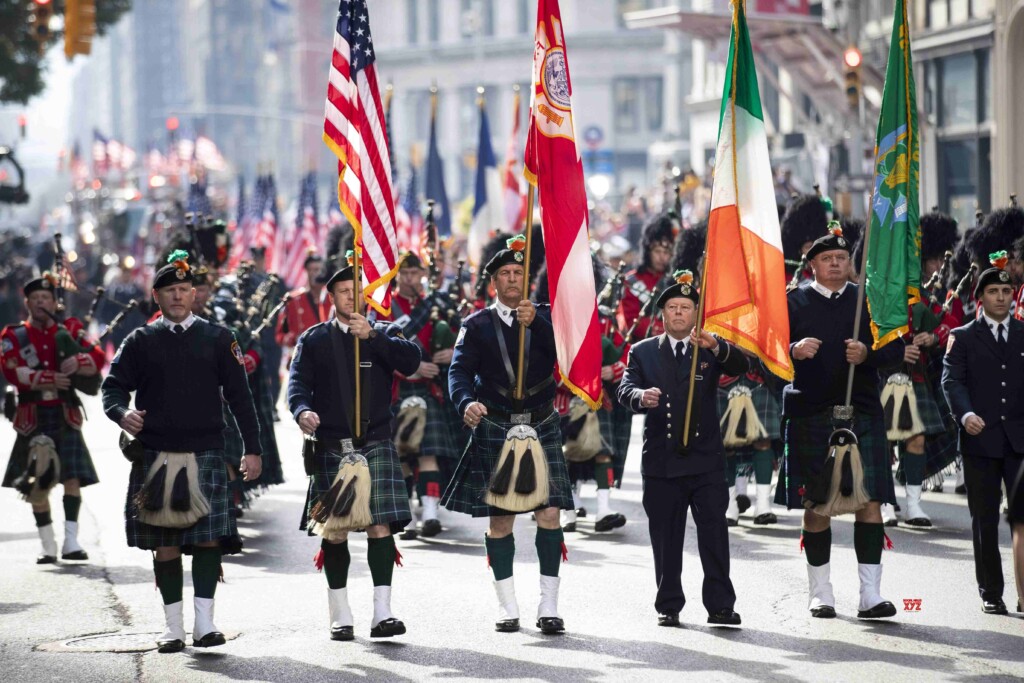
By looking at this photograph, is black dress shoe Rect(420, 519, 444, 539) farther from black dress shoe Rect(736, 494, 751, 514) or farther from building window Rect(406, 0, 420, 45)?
building window Rect(406, 0, 420, 45)

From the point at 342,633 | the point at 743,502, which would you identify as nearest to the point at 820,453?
the point at 342,633

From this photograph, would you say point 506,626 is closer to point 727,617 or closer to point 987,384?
point 727,617

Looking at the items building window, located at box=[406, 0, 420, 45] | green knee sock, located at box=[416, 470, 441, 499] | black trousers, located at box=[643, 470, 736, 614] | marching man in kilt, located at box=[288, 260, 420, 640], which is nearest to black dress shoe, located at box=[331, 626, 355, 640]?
marching man in kilt, located at box=[288, 260, 420, 640]

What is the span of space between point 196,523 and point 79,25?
10.8 meters

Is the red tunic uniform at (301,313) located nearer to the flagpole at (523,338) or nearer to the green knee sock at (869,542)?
the flagpole at (523,338)

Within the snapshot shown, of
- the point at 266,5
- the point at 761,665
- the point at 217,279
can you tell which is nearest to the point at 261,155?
the point at 266,5

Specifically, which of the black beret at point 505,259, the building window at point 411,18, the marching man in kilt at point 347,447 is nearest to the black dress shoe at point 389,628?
the marching man in kilt at point 347,447

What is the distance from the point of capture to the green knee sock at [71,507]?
1163cm

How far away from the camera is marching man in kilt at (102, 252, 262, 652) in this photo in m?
8.51

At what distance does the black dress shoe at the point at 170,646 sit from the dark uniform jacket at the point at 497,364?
1761 mm

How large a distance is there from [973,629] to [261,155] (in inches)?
4016

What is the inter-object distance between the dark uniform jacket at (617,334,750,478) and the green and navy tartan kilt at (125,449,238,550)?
6.56 feet

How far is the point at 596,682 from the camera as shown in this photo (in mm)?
7594

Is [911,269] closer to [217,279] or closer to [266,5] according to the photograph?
[217,279]
